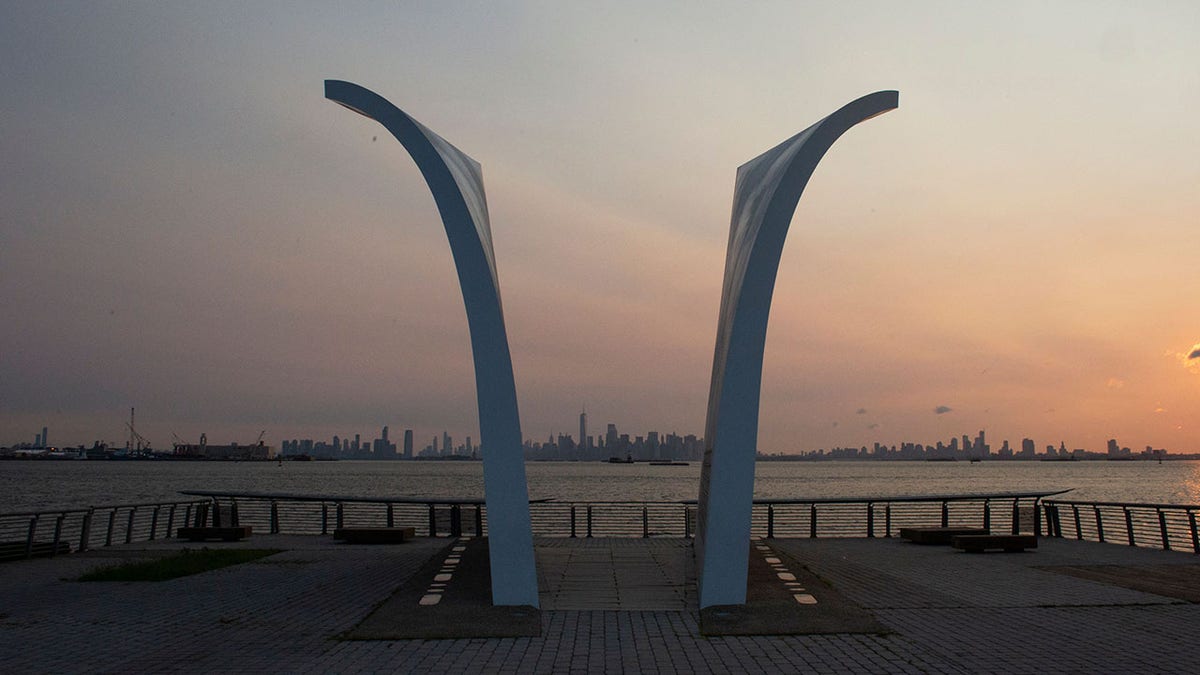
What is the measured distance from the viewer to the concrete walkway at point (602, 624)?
7.87 meters

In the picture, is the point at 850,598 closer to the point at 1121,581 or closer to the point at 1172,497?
the point at 1121,581

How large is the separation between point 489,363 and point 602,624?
10.3 ft

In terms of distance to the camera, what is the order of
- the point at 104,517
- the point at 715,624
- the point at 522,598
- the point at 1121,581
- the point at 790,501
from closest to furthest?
the point at 715,624, the point at 522,598, the point at 1121,581, the point at 790,501, the point at 104,517

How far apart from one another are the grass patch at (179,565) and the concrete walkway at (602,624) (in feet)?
1.63

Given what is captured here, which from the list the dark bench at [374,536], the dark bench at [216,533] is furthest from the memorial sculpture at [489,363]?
the dark bench at [216,533]

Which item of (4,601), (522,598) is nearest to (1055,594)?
(522,598)

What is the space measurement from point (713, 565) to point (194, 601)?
6.22 m

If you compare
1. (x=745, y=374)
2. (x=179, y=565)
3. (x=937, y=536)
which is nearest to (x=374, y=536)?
(x=179, y=565)

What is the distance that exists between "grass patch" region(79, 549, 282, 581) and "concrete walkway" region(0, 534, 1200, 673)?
498 mm

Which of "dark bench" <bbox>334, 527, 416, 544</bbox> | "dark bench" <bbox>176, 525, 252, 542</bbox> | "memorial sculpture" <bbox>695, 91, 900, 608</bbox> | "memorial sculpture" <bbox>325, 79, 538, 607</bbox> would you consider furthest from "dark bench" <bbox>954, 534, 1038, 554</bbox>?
"dark bench" <bbox>176, 525, 252, 542</bbox>

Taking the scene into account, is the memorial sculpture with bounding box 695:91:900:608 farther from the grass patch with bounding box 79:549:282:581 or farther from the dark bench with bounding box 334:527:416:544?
the dark bench with bounding box 334:527:416:544

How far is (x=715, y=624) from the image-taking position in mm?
9398

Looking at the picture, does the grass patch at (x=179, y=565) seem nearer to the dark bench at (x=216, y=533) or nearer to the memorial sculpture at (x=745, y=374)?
the dark bench at (x=216, y=533)

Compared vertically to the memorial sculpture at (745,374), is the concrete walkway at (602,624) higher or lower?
lower
